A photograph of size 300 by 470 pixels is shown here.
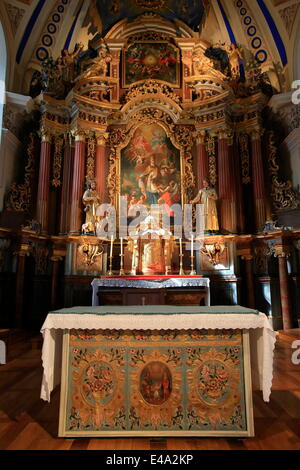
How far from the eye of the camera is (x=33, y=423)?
9.98ft

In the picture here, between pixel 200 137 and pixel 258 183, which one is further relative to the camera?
pixel 200 137

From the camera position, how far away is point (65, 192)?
9.82 metres

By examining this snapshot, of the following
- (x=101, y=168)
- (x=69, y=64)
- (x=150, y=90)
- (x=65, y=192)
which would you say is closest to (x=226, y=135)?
(x=150, y=90)

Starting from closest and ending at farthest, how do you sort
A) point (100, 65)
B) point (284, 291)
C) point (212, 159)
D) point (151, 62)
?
point (284, 291) → point (212, 159) → point (100, 65) → point (151, 62)

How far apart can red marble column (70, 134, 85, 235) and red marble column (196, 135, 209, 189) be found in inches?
131

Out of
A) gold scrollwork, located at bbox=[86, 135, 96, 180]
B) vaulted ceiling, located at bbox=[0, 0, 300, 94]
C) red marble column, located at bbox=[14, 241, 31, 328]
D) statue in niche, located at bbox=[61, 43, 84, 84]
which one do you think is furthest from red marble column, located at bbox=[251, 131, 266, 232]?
red marble column, located at bbox=[14, 241, 31, 328]

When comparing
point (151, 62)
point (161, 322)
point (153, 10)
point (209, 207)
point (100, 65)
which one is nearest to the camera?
point (161, 322)

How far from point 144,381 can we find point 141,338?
347 mm

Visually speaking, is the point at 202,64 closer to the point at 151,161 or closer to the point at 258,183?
the point at 151,161

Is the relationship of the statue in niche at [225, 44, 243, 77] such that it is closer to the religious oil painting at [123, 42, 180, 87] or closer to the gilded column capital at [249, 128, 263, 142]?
the religious oil painting at [123, 42, 180, 87]

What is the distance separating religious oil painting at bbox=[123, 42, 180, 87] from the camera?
10.6 metres

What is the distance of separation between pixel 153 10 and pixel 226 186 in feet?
20.8

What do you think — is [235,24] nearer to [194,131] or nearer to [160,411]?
[194,131]

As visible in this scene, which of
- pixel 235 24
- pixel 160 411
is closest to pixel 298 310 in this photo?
pixel 160 411
